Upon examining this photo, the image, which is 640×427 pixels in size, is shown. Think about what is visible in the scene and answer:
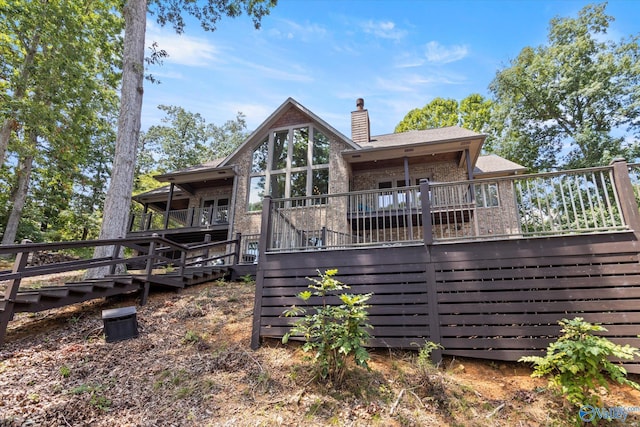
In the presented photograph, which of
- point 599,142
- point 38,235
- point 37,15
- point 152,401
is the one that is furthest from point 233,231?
point 599,142

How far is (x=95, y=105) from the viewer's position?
14156mm

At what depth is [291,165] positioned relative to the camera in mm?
12719

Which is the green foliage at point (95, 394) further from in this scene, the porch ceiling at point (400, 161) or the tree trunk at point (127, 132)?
the porch ceiling at point (400, 161)

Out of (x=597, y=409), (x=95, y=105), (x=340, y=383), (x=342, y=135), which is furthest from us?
(x=95, y=105)

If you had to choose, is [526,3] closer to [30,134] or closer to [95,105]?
[95,105]

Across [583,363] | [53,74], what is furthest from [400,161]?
[53,74]

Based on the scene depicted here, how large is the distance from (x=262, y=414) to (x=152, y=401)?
1280 mm

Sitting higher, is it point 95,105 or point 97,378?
point 95,105

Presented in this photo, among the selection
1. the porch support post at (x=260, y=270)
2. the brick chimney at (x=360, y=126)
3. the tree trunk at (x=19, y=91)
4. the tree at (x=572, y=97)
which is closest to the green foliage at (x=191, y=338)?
the porch support post at (x=260, y=270)

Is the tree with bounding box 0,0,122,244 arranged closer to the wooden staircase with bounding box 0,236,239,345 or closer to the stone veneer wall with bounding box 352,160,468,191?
the wooden staircase with bounding box 0,236,239,345

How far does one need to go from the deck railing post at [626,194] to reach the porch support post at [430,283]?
7.81ft

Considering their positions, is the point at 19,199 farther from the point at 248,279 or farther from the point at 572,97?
the point at 572,97

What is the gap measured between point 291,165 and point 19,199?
1291cm

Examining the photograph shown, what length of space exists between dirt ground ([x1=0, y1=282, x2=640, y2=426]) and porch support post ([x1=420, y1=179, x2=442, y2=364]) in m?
0.33
